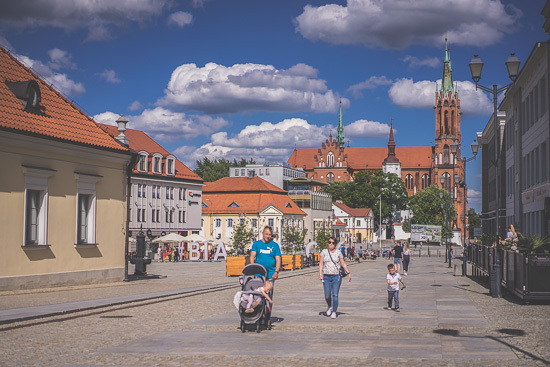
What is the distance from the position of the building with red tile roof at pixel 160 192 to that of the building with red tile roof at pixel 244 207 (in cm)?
1162

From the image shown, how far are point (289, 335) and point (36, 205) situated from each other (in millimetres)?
13880

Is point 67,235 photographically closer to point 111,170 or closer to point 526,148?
point 111,170

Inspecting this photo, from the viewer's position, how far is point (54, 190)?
2405 cm

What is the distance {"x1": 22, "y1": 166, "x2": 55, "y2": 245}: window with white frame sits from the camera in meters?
22.7

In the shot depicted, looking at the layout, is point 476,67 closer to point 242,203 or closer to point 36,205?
point 36,205

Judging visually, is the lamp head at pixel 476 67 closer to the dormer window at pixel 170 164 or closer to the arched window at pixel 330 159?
the dormer window at pixel 170 164

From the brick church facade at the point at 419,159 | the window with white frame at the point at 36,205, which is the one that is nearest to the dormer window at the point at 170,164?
the window with white frame at the point at 36,205

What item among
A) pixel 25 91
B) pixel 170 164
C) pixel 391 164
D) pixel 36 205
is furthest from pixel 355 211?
pixel 25 91

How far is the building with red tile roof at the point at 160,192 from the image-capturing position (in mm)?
80750

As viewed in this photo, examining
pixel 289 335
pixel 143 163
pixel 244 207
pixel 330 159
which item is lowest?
pixel 289 335

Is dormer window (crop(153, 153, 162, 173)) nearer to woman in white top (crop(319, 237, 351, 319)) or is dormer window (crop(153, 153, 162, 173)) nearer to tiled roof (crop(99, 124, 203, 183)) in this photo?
tiled roof (crop(99, 124, 203, 183))

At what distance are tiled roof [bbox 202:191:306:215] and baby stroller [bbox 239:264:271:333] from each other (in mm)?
90017

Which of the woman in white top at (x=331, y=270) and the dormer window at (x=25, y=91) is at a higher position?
the dormer window at (x=25, y=91)

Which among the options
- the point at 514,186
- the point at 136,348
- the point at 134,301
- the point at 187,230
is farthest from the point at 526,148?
the point at 187,230
